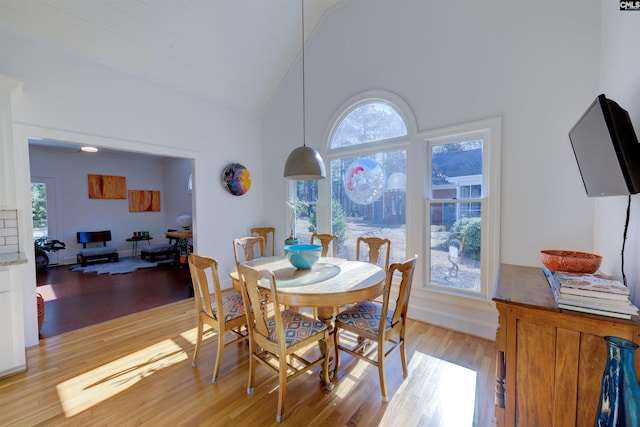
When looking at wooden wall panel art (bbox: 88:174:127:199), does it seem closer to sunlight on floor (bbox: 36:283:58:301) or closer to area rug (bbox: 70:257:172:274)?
area rug (bbox: 70:257:172:274)

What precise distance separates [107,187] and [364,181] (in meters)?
7.11

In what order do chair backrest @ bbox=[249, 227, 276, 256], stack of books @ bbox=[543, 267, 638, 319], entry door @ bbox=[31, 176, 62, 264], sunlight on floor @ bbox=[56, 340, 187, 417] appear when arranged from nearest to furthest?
stack of books @ bbox=[543, 267, 638, 319], sunlight on floor @ bbox=[56, 340, 187, 417], chair backrest @ bbox=[249, 227, 276, 256], entry door @ bbox=[31, 176, 62, 264]

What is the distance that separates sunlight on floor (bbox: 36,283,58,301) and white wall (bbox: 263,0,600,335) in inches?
208

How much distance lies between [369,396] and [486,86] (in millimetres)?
2991

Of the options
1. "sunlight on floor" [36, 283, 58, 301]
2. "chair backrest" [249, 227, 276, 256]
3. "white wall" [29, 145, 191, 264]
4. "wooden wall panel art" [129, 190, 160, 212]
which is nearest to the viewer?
"sunlight on floor" [36, 283, 58, 301]

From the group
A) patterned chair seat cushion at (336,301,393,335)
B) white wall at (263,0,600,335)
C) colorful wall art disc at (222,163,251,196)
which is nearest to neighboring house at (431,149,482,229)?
white wall at (263,0,600,335)

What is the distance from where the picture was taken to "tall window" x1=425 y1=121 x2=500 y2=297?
2.62m

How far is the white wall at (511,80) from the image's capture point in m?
2.22

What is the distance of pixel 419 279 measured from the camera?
10.2ft

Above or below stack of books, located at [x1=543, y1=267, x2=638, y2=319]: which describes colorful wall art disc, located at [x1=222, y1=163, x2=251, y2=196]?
above

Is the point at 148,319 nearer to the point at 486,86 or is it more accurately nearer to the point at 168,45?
the point at 168,45

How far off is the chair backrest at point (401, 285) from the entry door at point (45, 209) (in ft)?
26.4

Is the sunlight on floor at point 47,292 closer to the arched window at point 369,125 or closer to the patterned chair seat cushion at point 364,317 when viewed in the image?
the patterned chair seat cushion at point 364,317

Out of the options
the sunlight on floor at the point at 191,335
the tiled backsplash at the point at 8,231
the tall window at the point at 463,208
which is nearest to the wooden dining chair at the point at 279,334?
the sunlight on floor at the point at 191,335
